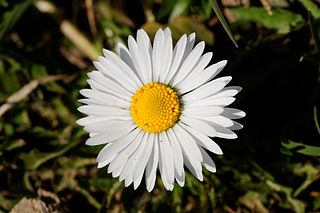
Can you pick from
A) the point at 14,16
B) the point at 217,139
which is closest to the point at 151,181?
the point at 217,139

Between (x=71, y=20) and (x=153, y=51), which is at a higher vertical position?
(x=71, y=20)

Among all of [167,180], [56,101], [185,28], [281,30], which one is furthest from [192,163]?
[56,101]

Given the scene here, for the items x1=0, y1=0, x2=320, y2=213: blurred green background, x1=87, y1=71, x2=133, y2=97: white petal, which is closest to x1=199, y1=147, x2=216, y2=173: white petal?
x1=0, y1=0, x2=320, y2=213: blurred green background

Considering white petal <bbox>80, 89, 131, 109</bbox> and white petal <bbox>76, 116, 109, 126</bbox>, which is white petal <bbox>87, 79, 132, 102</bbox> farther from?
white petal <bbox>76, 116, 109, 126</bbox>

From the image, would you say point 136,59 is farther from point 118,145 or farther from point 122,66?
point 118,145

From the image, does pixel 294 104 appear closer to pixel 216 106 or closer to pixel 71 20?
pixel 216 106
